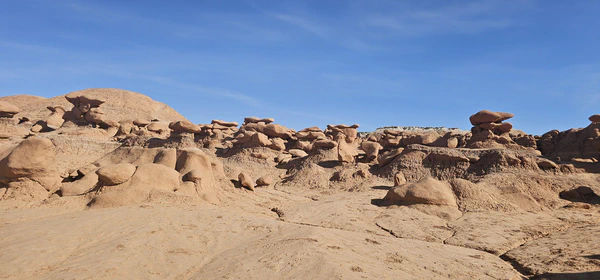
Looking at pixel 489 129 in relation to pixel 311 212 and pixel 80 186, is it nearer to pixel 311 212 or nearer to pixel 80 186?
pixel 311 212

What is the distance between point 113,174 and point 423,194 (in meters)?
9.23

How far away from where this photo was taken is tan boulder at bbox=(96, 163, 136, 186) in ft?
34.1

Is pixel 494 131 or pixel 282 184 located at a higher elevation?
pixel 494 131

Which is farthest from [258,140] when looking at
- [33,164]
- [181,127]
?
[33,164]

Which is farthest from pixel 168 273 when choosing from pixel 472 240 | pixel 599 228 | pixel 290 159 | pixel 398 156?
pixel 290 159

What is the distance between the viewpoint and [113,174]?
10477mm

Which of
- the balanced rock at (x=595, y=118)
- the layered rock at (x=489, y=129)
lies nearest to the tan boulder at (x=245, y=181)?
the layered rock at (x=489, y=129)

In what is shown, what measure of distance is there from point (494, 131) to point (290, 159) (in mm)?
11464

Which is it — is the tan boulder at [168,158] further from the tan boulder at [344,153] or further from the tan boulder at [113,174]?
the tan boulder at [344,153]

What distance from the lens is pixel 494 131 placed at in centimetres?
2162

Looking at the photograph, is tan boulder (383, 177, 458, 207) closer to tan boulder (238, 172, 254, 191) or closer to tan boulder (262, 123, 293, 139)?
tan boulder (238, 172, 254, 191)

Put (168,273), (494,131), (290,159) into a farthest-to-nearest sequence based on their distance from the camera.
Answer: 1. (290,159)
2. (494,131)
3. (168,273)

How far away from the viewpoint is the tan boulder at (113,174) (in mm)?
10398

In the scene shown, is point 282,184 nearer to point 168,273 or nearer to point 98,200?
point 98,200
